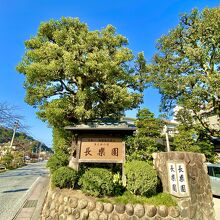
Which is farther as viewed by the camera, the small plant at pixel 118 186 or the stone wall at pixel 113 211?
the small plant at pixel 118 186

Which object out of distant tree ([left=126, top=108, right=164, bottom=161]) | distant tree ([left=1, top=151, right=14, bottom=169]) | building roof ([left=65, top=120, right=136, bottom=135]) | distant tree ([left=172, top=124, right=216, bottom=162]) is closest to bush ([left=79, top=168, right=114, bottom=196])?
building roof ([left=65, top=120, right=136, bottom=135])

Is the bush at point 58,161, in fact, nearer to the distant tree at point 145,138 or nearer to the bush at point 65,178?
the bush at point 65,178

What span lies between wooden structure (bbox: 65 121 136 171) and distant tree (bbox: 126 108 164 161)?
8932 mm

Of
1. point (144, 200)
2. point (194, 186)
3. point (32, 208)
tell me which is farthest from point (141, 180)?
point (32, 208)

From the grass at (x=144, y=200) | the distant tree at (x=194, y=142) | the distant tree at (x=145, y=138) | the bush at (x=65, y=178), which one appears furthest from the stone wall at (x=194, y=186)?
the distant tree at (x=194, y=142)

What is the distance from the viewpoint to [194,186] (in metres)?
7.45

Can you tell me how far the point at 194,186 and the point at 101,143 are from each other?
401cm

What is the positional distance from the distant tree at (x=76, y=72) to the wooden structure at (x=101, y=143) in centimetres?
133

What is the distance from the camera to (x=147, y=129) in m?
19.0

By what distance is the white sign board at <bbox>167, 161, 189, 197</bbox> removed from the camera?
280 inches

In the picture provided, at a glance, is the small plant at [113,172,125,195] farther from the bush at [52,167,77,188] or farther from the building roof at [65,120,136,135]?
the building roof at [65,120,136,135]

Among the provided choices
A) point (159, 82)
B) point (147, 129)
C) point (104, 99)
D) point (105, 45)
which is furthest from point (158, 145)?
point (105, 45)

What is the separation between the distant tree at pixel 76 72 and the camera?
9984 mm

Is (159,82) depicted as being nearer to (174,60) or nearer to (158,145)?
(174,60)
